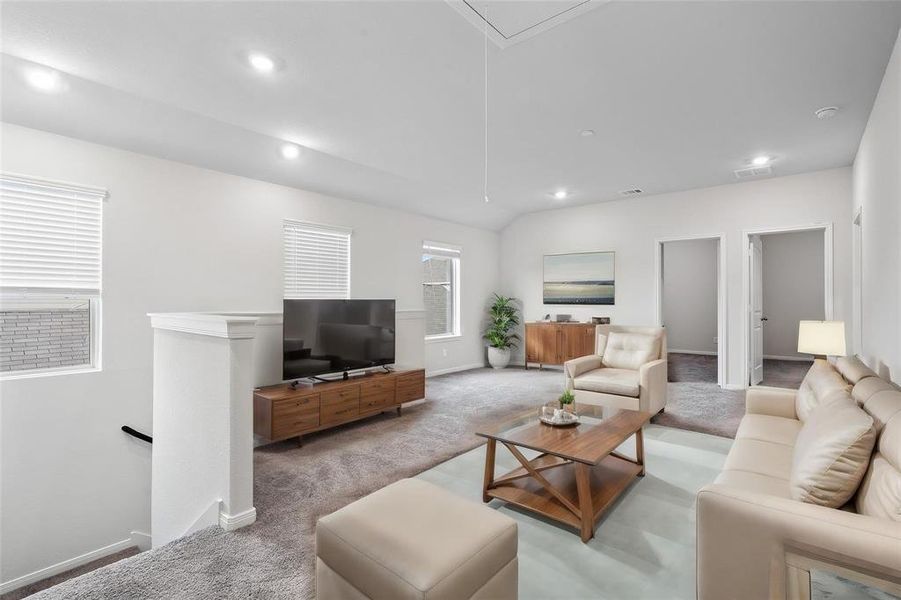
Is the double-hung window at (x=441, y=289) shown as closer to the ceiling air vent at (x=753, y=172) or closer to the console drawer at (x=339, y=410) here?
the console drawer at (x=339, y=410)

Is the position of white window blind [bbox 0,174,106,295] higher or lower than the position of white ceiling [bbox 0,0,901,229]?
lower

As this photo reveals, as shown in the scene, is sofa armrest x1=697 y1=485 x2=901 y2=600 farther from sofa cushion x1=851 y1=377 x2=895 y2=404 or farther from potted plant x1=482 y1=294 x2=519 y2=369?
potted plant x1=482 y1=294 x2=519 y2=369

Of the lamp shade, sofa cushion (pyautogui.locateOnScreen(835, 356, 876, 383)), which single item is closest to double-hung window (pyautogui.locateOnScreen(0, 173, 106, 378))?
sofa cushion (pyautogui.locateOnScreen(835, 356, 876, 383))

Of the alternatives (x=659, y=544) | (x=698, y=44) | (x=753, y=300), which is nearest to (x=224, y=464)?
(x=659, y=544)

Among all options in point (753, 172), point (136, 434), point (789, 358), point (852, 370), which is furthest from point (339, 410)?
point (789, 358)

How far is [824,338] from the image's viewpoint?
3.32 metres

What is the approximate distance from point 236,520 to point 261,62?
2661 millimetres

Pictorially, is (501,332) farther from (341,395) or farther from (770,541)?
(770,541)

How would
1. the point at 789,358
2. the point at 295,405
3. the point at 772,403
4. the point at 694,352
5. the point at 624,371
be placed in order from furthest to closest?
the point at 694,352
the point at 789,358
the point at 624,371
the point at 295,405
the point at 772,403

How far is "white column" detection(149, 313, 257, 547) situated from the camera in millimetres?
2262

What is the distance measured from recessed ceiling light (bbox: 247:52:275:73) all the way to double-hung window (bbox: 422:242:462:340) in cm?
396

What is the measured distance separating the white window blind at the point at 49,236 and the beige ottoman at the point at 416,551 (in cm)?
313

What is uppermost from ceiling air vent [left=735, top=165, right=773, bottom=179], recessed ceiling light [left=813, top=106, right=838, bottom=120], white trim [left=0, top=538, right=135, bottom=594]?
ceiling air vent [left=735, top=165, right=773, bottom=179]

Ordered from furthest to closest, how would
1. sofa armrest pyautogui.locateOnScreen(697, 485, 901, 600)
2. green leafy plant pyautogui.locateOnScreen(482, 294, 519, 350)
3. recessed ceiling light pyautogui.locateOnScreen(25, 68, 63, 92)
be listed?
green leafy plant pyautogui.locateOnScreen(482, 294, 519, 350) → recessed ceiling light pyautogui.locateOnScreen(25, 68, 63, 92) → sofa armrest pyautogui.locateOnScreen(697, 485, 901, 600)
